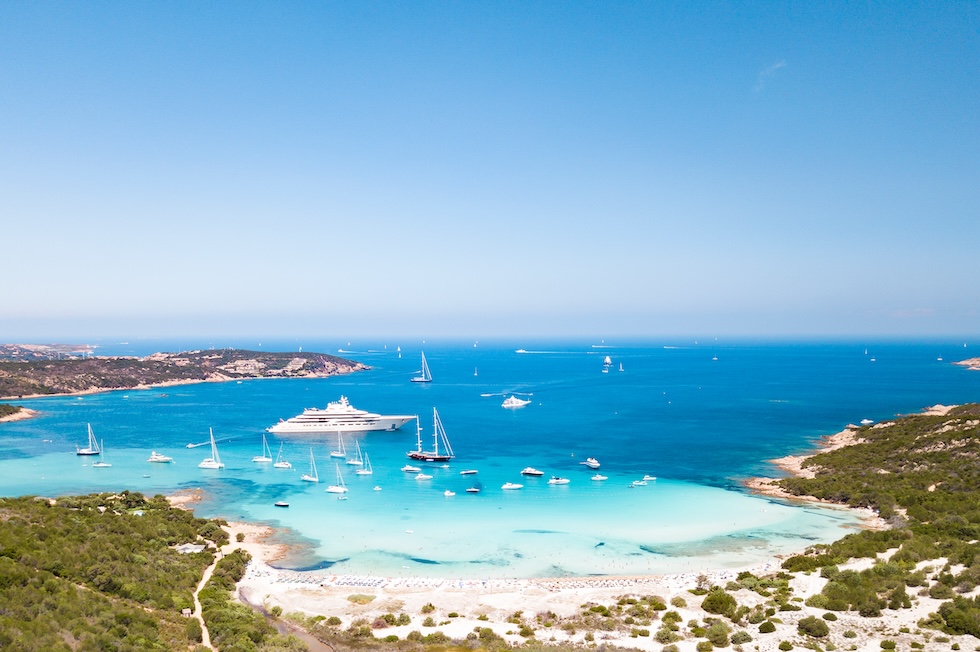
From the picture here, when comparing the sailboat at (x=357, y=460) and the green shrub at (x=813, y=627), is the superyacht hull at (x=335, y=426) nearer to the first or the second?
the sailboat at (x=357, y=460)

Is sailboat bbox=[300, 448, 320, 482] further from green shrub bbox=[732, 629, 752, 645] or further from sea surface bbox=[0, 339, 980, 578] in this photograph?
green shrub bbox=[732, 629, 752, 645]

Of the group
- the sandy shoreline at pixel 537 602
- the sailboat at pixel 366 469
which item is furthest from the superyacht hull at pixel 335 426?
the sandy shoreline at pixel 537 602

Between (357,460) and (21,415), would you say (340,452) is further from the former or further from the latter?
(21,415)

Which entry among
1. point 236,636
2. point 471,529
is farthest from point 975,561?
point 236,636

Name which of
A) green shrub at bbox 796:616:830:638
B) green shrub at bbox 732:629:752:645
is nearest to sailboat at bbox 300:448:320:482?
green shrub at bbox 732:629:752:645

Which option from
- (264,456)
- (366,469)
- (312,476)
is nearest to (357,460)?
(366,469)

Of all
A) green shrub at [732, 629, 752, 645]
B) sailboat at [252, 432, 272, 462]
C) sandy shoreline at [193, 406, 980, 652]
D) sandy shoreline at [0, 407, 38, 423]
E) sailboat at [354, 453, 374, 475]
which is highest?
green shrub at [732, 629, 752, 645]
